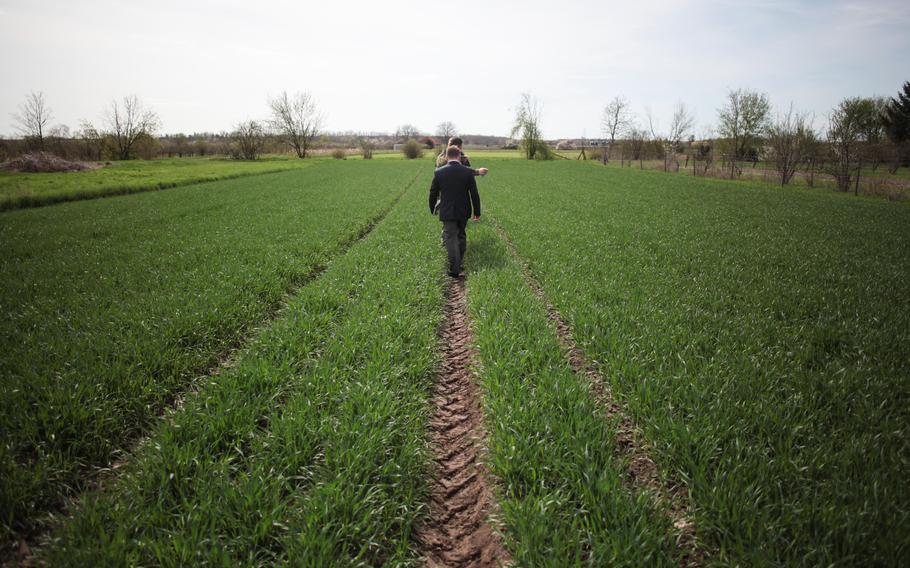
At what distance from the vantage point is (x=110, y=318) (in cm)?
557

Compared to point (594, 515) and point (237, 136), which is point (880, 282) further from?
point (237, 136)

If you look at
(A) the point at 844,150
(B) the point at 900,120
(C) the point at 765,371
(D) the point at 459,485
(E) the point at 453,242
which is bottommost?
(D) the point at 459,485

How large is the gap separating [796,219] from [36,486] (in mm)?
19721

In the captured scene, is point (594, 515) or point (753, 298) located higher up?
point (753, 298)

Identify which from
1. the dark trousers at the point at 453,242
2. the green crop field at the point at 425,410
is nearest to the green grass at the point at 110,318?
the green crop field at the point at 425,410

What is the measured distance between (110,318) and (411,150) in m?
85.1

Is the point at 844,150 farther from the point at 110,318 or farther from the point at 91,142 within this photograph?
the point at 91,142

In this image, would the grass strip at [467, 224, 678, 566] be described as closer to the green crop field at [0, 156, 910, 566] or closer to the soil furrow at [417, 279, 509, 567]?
the green crop field at [0, 156, 910, 566]

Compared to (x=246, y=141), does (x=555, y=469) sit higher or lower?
lower

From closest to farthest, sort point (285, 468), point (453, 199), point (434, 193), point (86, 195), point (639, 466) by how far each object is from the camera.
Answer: point (285, 468)
point (639, 466)
point (453, 199)
point (434, 193)
point (86, 195)

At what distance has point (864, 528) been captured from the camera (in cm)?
227

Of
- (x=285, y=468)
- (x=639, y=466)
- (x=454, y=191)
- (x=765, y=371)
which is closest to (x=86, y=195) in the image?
(x=454, y=191)

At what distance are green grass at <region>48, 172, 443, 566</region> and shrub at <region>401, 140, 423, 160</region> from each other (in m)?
85.2

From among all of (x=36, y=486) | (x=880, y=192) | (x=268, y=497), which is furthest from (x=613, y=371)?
(x=880, y=192)
